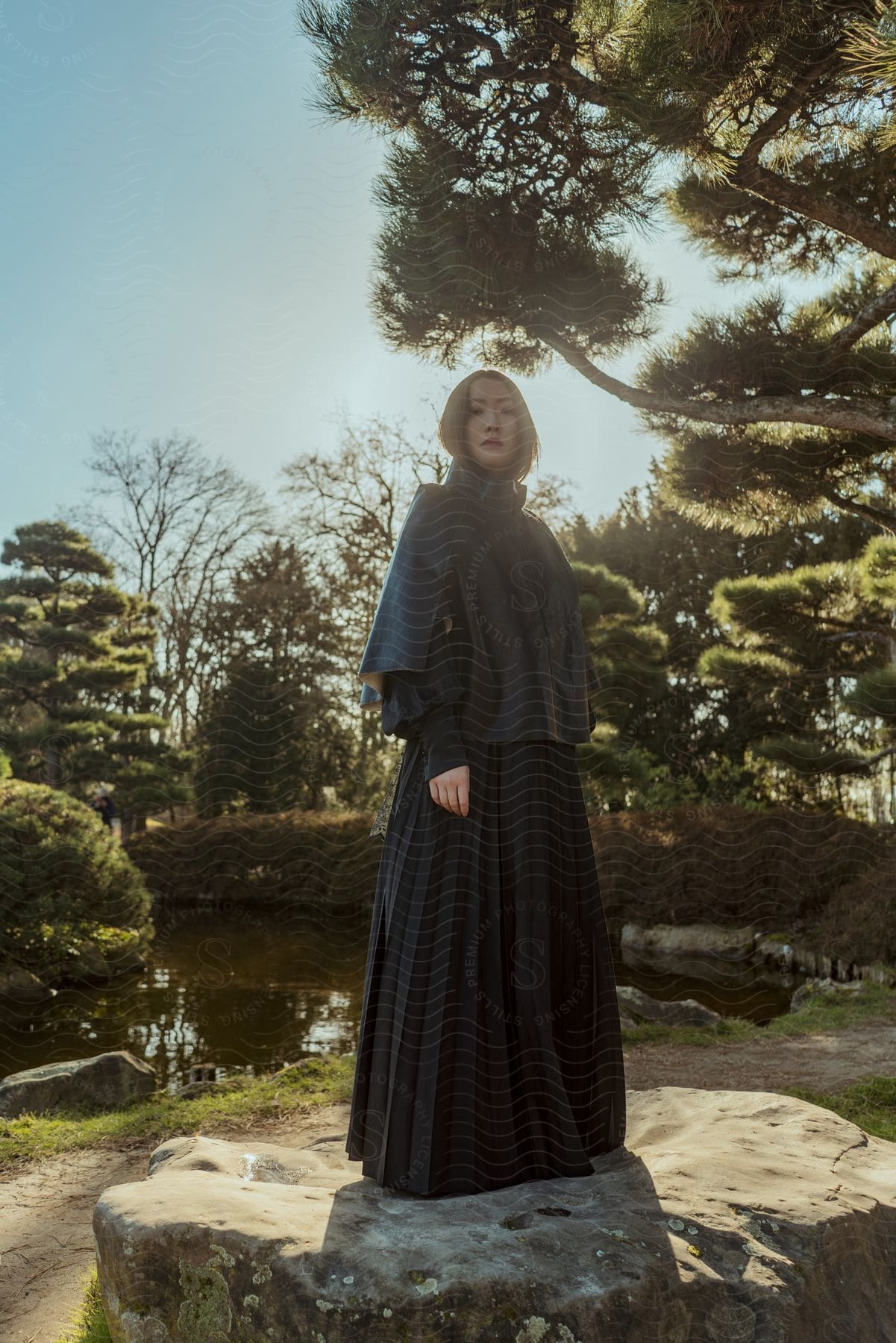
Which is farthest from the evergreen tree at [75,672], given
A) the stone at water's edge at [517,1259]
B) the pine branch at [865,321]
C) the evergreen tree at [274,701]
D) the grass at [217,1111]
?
the stone at water's edge at [517,1259]

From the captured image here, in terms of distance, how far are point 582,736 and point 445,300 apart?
285 cm

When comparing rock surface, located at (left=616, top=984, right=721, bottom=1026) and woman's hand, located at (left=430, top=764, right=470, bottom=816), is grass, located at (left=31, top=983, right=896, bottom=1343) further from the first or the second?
woman's hand, located at (left=430, top=764, right=470, bottom=816)

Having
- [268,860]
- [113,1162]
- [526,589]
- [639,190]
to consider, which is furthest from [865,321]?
[268,860]

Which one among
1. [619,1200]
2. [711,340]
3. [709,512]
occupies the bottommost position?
[619,1200]

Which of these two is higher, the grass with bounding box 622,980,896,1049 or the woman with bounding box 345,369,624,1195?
the woman with bounding box 345,369,624,1195

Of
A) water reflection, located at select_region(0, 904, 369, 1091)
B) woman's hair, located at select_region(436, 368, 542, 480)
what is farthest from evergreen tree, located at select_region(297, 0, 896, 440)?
water reflection, located at select_region(0, 904, 369, 1091)

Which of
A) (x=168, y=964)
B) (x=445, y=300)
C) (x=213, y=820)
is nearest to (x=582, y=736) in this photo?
(x=445, y=300)

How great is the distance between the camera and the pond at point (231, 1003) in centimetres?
444

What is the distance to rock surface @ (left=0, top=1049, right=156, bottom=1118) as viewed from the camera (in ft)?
10.8

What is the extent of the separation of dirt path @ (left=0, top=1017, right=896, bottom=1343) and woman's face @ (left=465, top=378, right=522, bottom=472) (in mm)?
1721

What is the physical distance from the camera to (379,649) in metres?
1.75

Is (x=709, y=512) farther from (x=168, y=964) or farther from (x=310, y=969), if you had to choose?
(x=168, y=964)

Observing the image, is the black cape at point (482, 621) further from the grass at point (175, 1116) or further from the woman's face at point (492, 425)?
the grass at point (175, 1116)

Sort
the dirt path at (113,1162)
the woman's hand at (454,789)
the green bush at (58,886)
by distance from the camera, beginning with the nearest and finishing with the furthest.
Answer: the woman's hand at (454,789)
the dirt path at (113,1162)
the green bush at (58,886)
